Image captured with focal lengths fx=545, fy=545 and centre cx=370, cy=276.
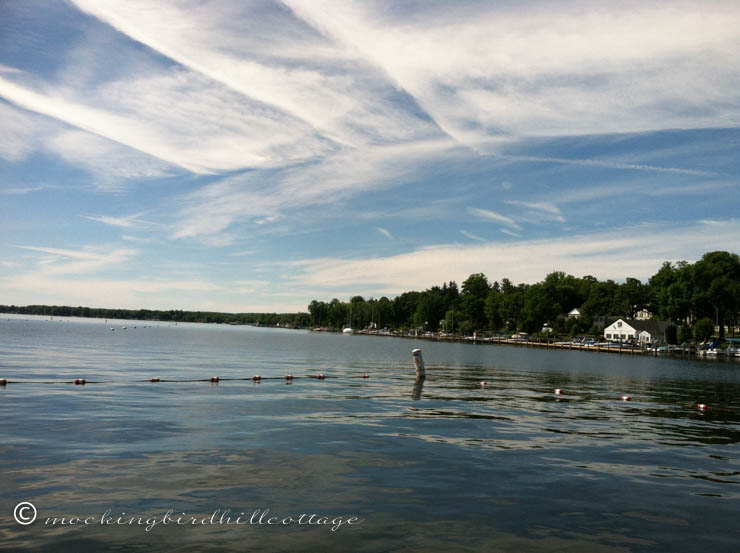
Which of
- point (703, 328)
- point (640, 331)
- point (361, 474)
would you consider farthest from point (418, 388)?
point (640, 331)

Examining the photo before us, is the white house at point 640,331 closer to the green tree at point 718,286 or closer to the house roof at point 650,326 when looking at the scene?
the house roof at point 650,326

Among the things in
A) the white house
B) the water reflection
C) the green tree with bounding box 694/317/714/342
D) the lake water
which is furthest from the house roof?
the lake water

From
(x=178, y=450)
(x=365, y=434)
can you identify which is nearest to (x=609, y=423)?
(x=365, y=434)

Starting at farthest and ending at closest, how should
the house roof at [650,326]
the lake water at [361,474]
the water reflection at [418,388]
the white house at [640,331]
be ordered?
the house roof at [650,326]
the white house at [640,331]
the water reflection at [418,388]
the lake water at [361,474]

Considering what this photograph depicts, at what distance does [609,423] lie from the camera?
84.2ft

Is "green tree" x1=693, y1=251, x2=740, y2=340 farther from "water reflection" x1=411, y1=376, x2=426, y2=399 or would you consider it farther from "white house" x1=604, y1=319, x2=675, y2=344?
"water reflection" x1=411, y1=376, x2=426, y2=399

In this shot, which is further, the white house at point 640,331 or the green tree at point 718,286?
→ the white house at point 640,331

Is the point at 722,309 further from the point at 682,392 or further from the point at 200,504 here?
the point at 200,504

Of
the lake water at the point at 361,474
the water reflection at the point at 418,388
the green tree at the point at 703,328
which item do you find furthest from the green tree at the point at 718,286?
the lake water at the point at 361,474

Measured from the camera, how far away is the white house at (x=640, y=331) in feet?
534

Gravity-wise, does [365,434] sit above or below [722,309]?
below

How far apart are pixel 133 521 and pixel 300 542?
11.9 ft

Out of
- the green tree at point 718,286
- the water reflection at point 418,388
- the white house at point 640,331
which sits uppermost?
the green tree at point 718,286

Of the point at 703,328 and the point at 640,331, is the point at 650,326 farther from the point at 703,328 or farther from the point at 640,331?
the point at 703,328
